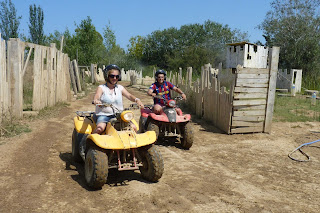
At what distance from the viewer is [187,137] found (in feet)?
22.0

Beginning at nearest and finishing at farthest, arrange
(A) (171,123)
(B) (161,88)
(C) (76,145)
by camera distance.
Answer: (C) (76,145) < (A) (171,123) < (B) (161,88)

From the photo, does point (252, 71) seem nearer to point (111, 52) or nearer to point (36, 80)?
point (36, 80)

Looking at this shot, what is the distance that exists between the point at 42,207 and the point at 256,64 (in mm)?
17960

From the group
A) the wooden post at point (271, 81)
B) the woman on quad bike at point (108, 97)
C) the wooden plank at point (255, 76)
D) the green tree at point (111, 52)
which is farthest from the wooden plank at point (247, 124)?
the green tree at point (111, 52)

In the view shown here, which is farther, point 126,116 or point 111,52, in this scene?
point 111,52

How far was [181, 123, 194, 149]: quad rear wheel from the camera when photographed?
6707 mm

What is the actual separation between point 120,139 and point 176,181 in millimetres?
1080

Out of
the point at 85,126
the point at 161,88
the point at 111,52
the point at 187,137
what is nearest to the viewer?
the point at 85,126

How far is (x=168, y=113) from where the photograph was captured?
690 centimetres

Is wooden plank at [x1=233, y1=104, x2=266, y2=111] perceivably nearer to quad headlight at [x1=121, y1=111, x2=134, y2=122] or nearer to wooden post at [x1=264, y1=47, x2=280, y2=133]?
wooden post at [x1=264, y1=47, x2=280, y2=133]

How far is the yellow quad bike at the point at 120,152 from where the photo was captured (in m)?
4.19

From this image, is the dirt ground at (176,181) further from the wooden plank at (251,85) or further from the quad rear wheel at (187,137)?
the wooden plank at (251,85)

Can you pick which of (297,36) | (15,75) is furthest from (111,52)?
(15,75)

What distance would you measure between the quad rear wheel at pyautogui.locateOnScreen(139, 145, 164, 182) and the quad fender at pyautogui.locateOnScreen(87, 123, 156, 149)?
17 centimetres
